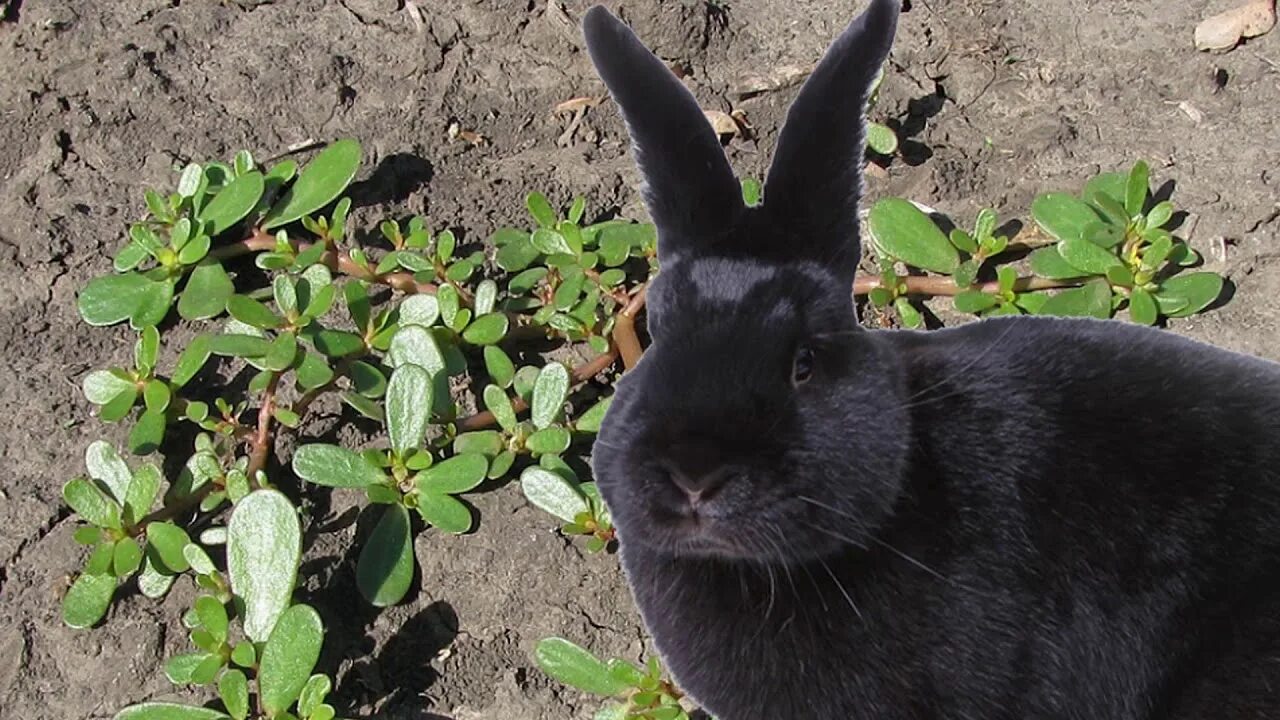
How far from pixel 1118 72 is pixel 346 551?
8.74ft

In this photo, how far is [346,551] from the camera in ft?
10.8

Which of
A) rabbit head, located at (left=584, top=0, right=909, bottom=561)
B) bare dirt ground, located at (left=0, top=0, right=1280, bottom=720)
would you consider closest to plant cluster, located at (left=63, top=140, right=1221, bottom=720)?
bare dirt ground, located at (left=0, top=0, right=1280, bottom=720)

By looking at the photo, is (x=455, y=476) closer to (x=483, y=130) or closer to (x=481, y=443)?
(x=481, y=443)

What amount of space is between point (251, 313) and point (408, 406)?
517 mm

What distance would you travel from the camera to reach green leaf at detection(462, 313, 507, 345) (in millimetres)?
3430

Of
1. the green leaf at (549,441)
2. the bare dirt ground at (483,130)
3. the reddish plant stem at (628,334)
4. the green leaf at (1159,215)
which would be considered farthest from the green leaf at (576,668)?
the green leaf at (1159,215)

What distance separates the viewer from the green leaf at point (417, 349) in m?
3.33

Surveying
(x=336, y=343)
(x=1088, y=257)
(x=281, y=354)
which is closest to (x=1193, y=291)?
(x=1088, y=257)

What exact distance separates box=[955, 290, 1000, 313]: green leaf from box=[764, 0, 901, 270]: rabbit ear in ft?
3.84

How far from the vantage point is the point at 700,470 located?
2.11m

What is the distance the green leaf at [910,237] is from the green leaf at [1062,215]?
0.82 ft

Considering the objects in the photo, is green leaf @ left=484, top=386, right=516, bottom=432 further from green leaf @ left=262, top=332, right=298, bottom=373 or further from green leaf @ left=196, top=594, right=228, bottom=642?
green leaf @ left=196, top=594, right=228, bottom=642

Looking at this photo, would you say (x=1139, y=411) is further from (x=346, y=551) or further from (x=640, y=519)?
(x=346, y=551)

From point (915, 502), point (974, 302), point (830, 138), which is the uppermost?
point (830, 138)
